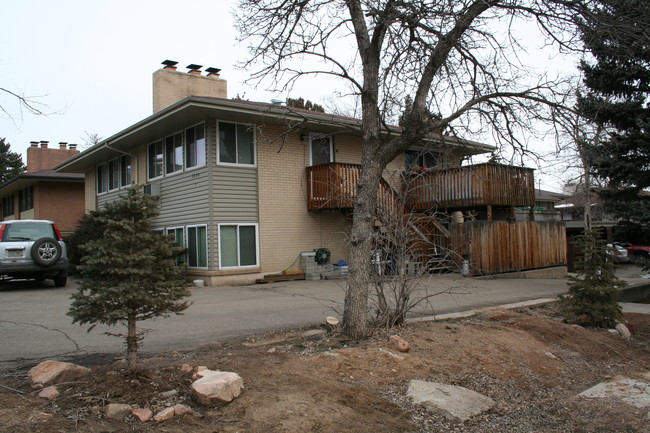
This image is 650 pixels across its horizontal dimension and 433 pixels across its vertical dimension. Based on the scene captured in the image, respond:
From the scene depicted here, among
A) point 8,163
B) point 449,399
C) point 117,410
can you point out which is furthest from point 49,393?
point 8,163

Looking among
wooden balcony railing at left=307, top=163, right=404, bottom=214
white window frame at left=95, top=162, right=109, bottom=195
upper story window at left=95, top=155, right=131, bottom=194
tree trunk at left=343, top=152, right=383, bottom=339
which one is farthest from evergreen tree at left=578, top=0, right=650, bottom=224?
white window frame at left=95, top=162, right=109, bottom=195

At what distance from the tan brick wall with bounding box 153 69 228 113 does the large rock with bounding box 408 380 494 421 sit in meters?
16.6

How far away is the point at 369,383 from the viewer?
5293mm

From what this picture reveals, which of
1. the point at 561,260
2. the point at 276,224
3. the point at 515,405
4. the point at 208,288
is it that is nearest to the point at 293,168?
the point at 276,224

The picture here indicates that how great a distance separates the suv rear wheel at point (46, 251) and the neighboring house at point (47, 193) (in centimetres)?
1472

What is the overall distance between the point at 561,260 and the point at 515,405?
16620 millimetres

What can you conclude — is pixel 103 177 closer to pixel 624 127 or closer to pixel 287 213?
pixel 287 213

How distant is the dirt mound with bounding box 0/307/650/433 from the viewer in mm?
4098

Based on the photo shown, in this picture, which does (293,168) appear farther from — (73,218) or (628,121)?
(73,218)

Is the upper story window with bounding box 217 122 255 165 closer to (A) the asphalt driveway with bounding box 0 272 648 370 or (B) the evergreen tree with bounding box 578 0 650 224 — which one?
(A) the asphalt driveway with bounding box 0 272 648 370

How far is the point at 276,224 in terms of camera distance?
17.1 meters

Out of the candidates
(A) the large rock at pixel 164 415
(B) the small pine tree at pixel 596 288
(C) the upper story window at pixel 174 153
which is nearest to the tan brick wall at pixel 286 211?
(C) the upper story window at pixel 174 153

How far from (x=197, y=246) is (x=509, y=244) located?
34.9ft

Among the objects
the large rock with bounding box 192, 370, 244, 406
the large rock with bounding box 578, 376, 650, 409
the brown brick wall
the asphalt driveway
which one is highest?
the brown brick wall
